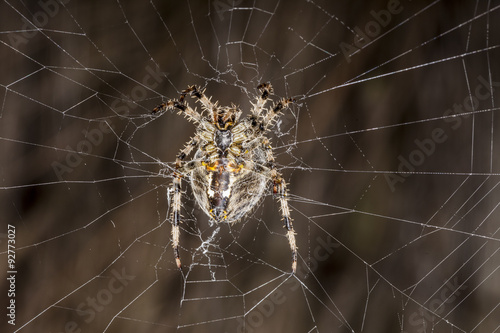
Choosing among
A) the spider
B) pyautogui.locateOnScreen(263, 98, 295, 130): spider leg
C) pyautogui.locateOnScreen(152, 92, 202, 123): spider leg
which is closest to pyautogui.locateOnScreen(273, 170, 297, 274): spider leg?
the spider

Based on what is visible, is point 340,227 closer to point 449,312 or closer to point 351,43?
point 449,312

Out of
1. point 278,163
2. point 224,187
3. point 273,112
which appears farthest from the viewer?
point 278,163

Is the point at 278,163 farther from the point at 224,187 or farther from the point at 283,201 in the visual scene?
the point at 224,187

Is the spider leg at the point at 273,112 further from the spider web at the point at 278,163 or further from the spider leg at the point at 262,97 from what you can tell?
the spider web at the point at 278,163

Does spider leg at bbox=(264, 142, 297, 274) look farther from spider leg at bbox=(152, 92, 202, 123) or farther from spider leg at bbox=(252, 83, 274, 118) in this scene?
spider leg at bbox=(152, 92, 202, 123)

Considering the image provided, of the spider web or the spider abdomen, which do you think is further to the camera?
the spider web

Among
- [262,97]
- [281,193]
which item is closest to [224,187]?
[281,193]

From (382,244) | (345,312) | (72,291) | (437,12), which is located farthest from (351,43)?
(72,291)
